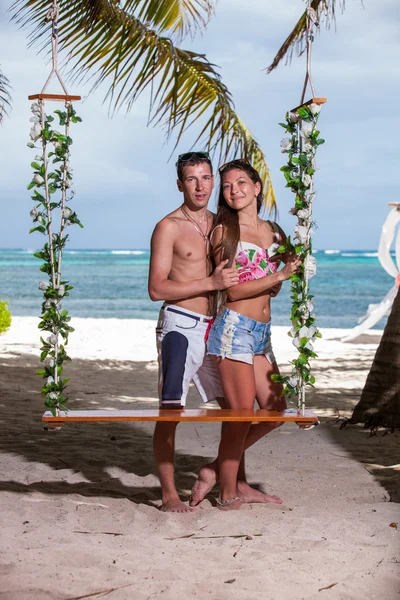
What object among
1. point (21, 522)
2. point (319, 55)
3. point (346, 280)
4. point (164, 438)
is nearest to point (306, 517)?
point (164, 438)

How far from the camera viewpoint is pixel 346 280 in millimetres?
49438

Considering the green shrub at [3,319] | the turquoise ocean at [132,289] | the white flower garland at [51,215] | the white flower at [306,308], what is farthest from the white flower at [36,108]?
the turquoise ocean at [132,289]

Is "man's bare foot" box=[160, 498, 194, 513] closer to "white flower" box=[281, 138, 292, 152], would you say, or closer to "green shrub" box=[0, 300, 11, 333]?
"white flower" box=[281, 138, 292, 152]

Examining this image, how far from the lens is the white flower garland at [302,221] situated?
4082 mm

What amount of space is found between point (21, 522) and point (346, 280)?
46221mm

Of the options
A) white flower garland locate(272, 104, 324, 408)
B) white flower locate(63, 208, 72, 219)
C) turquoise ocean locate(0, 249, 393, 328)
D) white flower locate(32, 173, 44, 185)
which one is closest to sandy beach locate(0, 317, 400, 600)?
white flower garland locate(272, 104, 324, 408)

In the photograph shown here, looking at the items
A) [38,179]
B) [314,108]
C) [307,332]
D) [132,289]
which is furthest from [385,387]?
[132,289]

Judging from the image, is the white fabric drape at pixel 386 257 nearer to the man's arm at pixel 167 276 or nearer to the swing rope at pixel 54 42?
the man's arm at pixel 167 276

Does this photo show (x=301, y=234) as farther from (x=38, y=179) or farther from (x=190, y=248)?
(x=38, y=179)

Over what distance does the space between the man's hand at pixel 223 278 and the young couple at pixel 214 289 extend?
0.04m

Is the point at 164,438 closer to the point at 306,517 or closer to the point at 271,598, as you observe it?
the point at 306,517

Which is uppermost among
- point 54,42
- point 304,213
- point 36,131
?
point 54,42

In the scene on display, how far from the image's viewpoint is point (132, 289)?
41.3 meters

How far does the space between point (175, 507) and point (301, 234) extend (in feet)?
5.51
